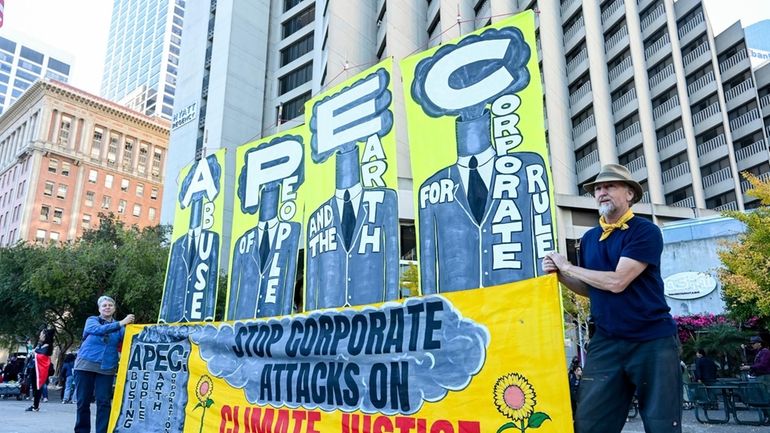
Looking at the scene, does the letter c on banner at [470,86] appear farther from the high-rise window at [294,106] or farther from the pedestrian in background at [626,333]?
the high-rise window at [294,106]

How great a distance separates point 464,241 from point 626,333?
9.77 feet

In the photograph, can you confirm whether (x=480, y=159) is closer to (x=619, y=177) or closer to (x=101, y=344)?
(x=619, y=177)

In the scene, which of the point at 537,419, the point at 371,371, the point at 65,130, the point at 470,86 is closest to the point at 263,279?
the point at 371,371

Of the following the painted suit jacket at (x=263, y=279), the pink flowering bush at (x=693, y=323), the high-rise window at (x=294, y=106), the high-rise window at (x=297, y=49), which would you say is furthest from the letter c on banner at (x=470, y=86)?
the high-rise window at (x=297, y=49)

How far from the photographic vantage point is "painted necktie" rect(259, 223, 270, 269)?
7555mm

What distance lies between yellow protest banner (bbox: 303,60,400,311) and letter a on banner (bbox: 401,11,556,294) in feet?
1.21

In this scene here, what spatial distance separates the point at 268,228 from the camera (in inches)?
301

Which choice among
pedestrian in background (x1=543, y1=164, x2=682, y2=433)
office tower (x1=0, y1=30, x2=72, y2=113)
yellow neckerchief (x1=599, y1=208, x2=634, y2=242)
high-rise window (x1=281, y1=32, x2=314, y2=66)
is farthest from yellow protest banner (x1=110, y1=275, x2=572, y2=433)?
office tower (x1=0, y1=30, x2=72, y2=113)

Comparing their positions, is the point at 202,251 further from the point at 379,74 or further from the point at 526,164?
the point at 526,164

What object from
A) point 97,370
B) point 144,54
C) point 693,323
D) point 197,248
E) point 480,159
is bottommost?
point 97,370

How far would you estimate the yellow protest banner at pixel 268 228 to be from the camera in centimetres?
733

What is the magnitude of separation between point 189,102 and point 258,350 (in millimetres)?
49330

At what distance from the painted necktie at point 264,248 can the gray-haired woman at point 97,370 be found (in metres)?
1.74

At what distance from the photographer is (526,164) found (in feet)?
18.7
